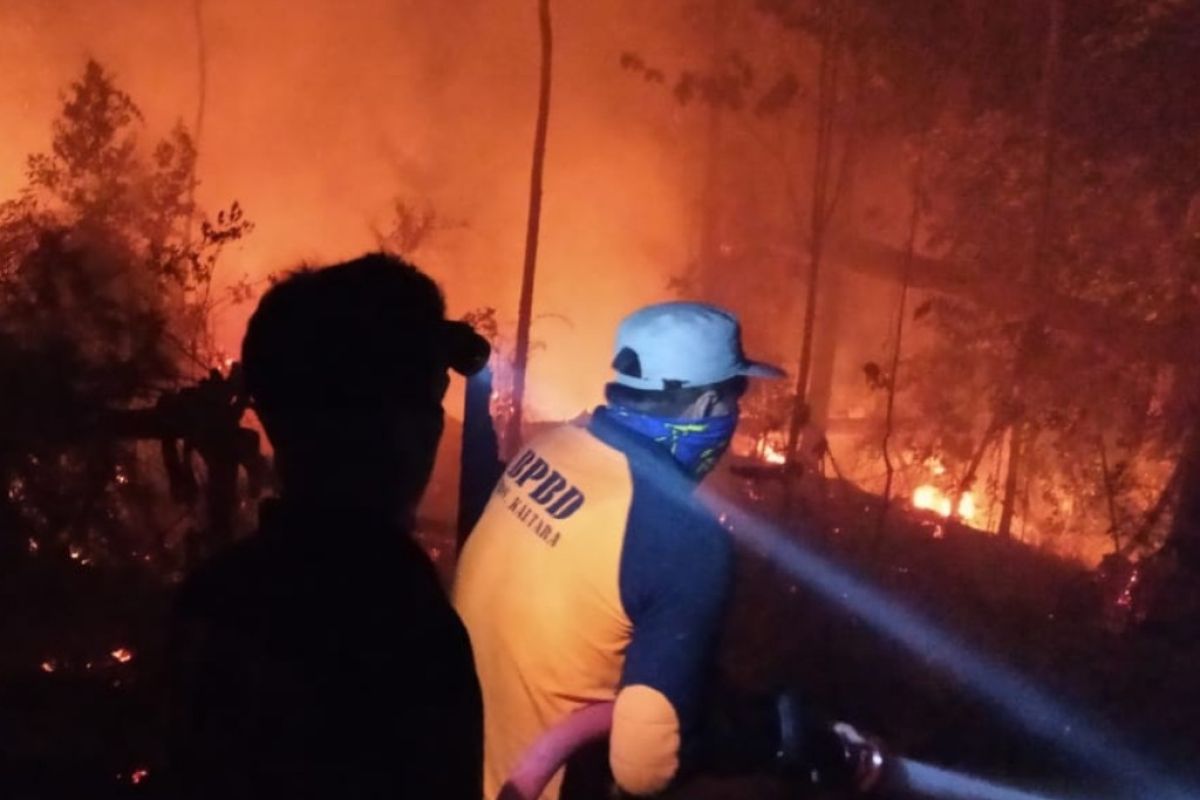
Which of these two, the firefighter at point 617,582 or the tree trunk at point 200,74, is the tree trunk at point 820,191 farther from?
the firefighter at point 617,582

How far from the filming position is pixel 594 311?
30.6 feet

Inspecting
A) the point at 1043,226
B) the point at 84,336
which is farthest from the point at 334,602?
the point at 1043,226

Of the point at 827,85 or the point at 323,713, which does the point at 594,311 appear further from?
the point at 323,713

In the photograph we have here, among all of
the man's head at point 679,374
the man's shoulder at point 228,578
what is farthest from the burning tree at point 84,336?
the man's shoulder at point 228,578

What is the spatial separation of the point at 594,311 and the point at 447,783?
325 inches

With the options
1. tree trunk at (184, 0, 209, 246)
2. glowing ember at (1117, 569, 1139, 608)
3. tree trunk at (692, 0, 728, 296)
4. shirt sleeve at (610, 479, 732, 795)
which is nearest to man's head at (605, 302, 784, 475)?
shirt sleeve at (610, 479, 732, 795)

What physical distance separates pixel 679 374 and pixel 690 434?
14 cm

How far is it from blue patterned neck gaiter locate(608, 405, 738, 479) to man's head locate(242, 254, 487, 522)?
0.93 meters

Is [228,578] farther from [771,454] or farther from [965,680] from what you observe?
[771,454]

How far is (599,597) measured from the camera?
1.84 m

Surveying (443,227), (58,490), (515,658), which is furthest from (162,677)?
(443,227)

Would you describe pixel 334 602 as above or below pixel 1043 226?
below

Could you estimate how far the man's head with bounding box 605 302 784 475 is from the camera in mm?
2176

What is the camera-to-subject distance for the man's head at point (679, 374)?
218cm
